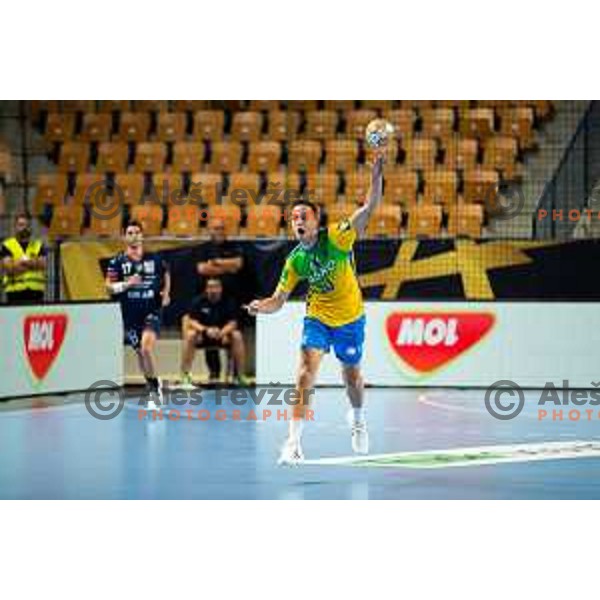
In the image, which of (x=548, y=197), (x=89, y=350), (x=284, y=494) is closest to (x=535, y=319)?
(x=548, y=197)

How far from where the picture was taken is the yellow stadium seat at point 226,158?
2222 cm

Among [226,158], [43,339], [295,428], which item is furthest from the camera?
[226,158]

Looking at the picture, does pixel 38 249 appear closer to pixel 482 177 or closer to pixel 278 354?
pixel 278 354

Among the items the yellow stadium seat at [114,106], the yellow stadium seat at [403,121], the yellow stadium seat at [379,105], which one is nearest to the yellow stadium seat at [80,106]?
the yellow stadium seat at [114,106]

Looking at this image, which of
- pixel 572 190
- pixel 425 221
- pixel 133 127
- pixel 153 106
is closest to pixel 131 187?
pixel 133 127

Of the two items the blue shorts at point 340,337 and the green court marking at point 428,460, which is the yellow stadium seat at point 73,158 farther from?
the blue shorts at point 340,337

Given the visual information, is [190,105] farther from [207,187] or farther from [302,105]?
[207,187]

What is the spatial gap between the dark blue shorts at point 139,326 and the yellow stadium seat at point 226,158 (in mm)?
5938

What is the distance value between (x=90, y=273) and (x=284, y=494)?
988cm

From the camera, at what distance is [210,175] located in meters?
21.8

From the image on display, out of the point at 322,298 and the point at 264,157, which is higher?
the point at 264,157

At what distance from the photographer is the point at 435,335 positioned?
18688 millimetres

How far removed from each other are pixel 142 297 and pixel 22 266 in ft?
9.67

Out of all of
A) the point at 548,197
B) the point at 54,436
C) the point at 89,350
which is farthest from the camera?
the point at 548,197
